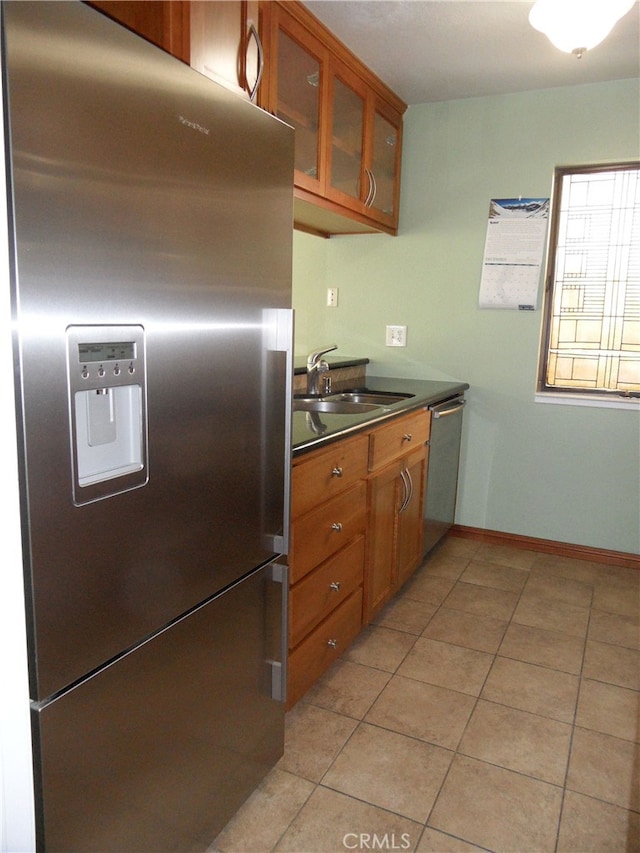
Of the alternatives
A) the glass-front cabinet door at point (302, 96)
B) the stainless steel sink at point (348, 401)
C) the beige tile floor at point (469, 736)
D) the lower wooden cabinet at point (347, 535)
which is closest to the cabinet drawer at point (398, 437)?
the lower wooden cabinet at point (347, 535)

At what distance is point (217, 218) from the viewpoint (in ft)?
4.09

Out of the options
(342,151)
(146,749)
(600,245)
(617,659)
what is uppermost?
(342,151)

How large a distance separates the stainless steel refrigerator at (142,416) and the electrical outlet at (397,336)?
2.12m

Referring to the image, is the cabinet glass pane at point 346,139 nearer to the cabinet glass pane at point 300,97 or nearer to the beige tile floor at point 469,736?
the cabinet glass pane at point 300,97

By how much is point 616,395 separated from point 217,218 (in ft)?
8.43

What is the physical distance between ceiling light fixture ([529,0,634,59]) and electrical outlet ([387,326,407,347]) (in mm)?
1688

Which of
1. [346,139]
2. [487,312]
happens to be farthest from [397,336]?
[346,139]

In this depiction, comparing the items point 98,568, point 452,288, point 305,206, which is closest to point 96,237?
point 98,568

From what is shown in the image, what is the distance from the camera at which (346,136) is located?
8.72 feet

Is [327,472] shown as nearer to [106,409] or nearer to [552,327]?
[106,409]

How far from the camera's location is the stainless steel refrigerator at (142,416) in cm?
91

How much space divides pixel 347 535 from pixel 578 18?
1743 mm

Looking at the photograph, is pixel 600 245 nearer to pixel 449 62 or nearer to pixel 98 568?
pixel 449 62

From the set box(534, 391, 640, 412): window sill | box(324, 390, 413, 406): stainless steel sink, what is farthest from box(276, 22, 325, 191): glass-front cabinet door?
box(534, 391, 640, 412): window sill
